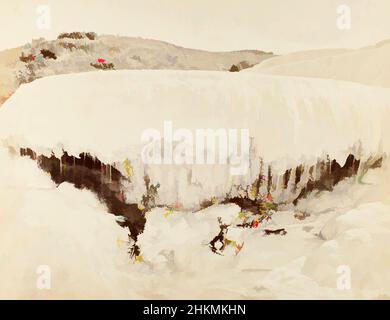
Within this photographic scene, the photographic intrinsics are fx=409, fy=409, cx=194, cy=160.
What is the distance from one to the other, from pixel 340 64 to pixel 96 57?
3.93 ft

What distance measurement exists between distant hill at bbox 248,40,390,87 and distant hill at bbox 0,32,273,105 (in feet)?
0.26

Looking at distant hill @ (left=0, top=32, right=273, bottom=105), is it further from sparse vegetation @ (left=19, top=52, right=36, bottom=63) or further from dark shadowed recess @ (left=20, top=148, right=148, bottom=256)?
dark shadowed recess @ (left=20, top=148, right=148, bottom=256)

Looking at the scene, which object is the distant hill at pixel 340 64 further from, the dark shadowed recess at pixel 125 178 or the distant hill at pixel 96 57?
the dark shadowed recess at pixel 125 178

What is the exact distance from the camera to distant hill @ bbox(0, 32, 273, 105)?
196 centimetres

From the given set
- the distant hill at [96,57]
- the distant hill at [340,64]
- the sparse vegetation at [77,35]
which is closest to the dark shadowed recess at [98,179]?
the distant hill at [96,57]

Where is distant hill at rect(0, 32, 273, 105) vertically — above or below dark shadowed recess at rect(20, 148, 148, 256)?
above

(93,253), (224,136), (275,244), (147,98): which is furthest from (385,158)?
(93,253)

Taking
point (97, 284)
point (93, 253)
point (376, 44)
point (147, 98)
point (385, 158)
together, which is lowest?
point (97, 284)

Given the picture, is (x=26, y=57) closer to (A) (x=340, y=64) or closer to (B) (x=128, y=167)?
(B) (x=128, y=167)

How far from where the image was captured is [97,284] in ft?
6.34

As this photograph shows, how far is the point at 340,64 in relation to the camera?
2.02 m

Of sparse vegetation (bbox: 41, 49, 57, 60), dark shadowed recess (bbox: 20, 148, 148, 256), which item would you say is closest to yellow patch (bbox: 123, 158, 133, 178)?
dark shadowed recess (bbox: 20, 148, 148, 256)
